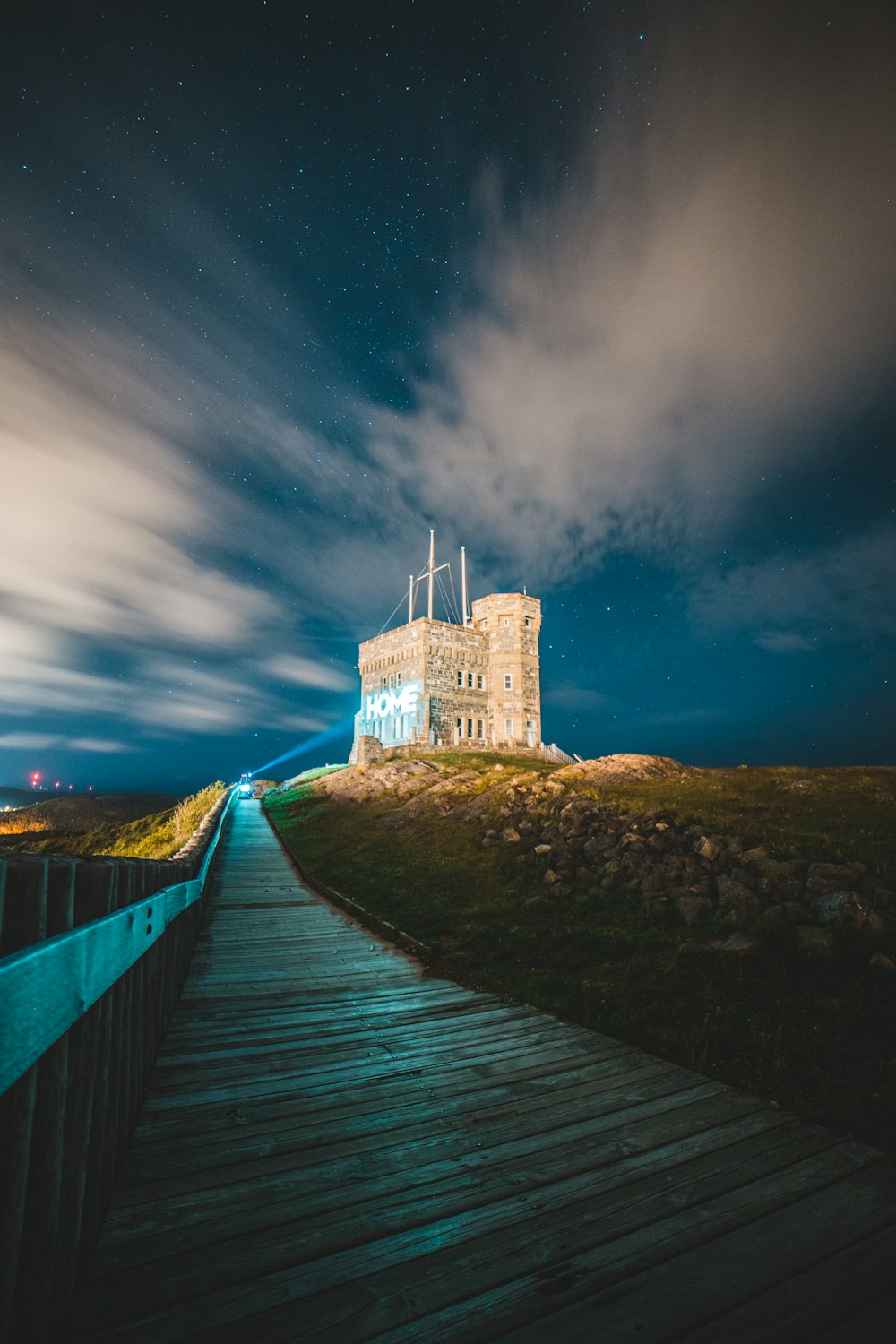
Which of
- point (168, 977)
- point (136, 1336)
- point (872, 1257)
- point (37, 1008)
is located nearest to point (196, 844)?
point (168, 977)

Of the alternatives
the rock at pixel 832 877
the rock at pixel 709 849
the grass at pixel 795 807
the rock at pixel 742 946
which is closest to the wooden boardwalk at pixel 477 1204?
the rock at pixel 742 946

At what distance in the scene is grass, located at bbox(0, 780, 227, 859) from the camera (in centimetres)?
2342

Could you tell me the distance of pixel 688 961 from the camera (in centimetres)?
739

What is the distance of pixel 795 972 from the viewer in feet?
21.9

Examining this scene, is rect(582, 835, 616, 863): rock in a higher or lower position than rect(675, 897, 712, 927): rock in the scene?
higher

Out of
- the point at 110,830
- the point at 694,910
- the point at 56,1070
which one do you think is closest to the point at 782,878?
the point at 694,910

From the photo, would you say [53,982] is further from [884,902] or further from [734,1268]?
[884,902]

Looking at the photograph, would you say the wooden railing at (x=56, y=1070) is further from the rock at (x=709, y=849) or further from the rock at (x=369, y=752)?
the rock at (x=369, y=752)

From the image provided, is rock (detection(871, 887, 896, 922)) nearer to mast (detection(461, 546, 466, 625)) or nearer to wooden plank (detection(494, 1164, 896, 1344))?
wooden plank (detection(494, 1164, 896, 1344))

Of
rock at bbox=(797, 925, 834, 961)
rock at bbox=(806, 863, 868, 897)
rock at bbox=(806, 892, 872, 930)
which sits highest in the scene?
rock at bbox=(806, 863, 868, 897)

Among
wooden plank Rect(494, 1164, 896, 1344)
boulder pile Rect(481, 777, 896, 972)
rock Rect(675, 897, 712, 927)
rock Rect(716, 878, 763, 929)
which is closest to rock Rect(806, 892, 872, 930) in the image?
boulder pile Rect(481, 777, 896, 972)

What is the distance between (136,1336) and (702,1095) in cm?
373

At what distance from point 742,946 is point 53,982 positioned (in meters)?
7.79

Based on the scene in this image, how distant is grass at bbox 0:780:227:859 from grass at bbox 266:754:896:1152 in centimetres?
713
